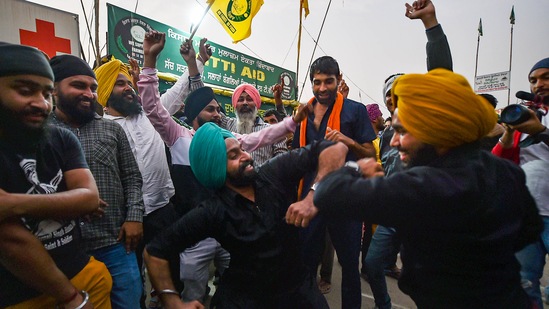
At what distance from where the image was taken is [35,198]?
1.16 meters

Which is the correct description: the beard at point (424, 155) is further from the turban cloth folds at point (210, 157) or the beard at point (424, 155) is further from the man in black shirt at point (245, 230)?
the turban cloth folds at point (210, 157)

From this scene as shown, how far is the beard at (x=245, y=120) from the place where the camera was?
11.9 feet

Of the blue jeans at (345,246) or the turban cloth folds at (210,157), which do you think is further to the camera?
the blue jeans at (345,246)

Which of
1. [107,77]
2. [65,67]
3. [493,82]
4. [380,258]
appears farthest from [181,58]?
[493,82]

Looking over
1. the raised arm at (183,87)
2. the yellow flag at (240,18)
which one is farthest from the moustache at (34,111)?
the yellow flag at (240,18)

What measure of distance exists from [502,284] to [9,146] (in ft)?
6.34

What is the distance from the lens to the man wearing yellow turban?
100 cm

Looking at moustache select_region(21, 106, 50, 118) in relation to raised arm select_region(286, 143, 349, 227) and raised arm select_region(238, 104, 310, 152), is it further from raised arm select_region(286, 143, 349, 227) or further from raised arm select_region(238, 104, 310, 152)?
raised arm select_region(238, 104, 310, 152)

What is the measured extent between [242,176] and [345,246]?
3.98 feet

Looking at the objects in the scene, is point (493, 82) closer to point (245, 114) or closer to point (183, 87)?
point (245, 114)

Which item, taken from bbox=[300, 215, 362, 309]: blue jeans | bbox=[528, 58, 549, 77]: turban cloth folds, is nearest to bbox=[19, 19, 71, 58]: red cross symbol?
bbox=[300, 215, 362, 309]: blue jeans

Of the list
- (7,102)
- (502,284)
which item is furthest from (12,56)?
(502,284)

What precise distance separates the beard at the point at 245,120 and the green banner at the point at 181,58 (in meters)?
4.54

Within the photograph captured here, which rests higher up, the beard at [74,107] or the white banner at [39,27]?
the white banner at [39,27]
